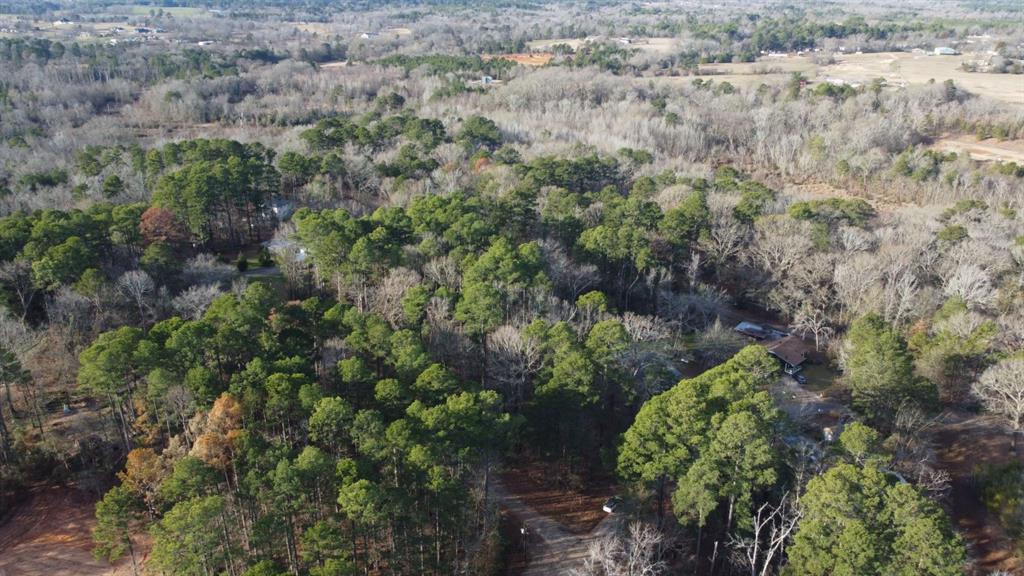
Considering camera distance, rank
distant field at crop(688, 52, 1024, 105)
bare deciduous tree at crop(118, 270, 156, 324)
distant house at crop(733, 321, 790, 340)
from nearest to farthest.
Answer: bare deciduous tree at crop(118, 270, 156, 324) < distant house at crop(733, 321, 790, 340) < distant field at crop(688, 52, 1024, 105)

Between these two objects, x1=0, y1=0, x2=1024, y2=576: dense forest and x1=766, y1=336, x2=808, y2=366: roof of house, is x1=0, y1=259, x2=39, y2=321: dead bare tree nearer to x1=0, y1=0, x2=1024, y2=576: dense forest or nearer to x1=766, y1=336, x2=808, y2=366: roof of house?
x1=0, y1=0, x2=1024, y2=576: dense forest

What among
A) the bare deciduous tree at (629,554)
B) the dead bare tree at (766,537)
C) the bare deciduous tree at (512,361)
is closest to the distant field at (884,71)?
the bare deciduous tree at (512,361)

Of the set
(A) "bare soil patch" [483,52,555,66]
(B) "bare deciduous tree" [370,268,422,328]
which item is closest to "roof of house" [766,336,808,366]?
(B) "bare deciduous tree" [370,268,422,328]

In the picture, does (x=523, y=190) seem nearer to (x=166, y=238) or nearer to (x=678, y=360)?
(x=678, y=360)

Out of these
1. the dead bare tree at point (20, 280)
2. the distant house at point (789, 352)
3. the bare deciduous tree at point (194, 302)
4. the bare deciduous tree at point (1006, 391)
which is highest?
the dead bare tree at point (20, 280)

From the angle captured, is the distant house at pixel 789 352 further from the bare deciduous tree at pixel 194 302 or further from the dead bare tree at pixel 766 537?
the bare deciduous tree at pixel 194 302

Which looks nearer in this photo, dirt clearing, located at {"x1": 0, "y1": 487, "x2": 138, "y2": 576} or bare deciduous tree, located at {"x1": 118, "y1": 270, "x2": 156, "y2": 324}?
dirt clearing, located at {"x1": 0, "y1": 487, "x2": 138, "y2": 576}
